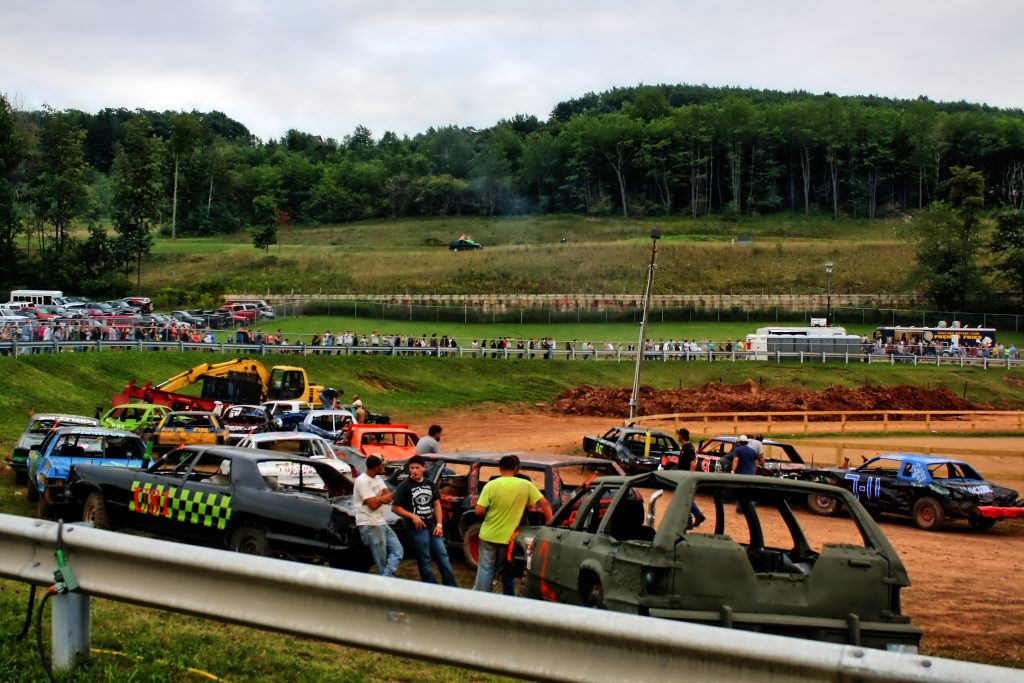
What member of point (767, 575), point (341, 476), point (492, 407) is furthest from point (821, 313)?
point (767, 575)

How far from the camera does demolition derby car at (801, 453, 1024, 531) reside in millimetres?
21953

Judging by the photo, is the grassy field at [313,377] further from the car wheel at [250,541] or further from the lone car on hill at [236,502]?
the car wheel at [250,541]

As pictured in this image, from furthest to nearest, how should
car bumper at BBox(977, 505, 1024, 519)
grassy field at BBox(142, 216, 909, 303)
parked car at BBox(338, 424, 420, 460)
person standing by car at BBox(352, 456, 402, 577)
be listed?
grassy field at BBox(142, 216, 909, 303) → parked car at BBox(338, 424, 420, 460) → car bumper at BBox(977, 505, 1024, 519) → person standing by car at BBox(352, 456, 402, 577)

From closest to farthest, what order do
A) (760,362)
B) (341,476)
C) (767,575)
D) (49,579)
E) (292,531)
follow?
1. (49,579)
2. (767,575)
3. (292,531)
4. (341,476)
5. (760,362)

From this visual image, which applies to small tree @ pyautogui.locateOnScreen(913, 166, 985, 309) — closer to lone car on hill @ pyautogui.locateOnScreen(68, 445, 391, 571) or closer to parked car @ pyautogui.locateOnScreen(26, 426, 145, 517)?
parked car @ pyautogui.locateOnScreen(26, 426, 145, 517)

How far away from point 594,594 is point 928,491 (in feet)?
51.2

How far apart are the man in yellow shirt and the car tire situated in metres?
2.67

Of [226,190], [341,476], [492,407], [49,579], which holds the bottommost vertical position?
[492,407]

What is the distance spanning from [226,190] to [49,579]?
14103 cm

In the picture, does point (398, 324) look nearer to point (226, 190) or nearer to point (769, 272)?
point (769, 272)

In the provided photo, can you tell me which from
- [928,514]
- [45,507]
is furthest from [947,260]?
[45,507]

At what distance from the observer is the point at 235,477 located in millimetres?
13219

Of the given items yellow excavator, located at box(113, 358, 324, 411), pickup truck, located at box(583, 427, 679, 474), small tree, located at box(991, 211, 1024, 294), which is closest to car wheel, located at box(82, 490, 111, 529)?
pickup truck, located at box(583, 427, 679, 474)

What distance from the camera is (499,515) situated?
11625 millimetres
